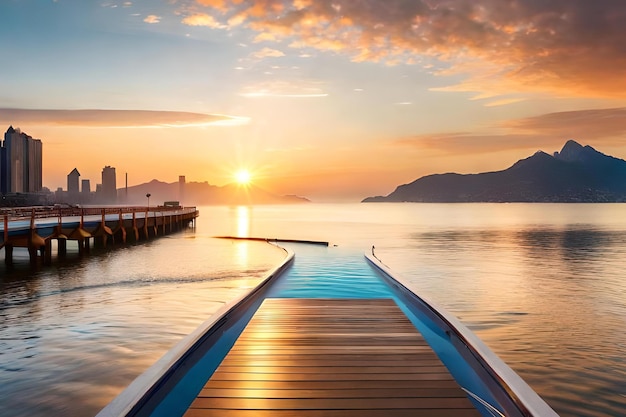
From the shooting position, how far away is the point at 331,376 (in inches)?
231

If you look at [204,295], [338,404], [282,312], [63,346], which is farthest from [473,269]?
[338,404]

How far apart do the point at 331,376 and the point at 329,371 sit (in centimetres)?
18

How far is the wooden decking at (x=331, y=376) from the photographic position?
4.97 meters

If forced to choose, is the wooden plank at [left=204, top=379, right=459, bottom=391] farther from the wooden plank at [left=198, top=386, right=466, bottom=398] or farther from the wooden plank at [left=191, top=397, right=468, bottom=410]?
the wooden plank at [left=191, top=397, right=468, bottom=410]

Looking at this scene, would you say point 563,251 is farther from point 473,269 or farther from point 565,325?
point 565,325

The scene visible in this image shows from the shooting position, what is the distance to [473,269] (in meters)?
27.4

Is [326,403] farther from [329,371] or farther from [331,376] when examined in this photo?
[329,371]

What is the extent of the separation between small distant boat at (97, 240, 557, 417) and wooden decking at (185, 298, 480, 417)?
12 mm

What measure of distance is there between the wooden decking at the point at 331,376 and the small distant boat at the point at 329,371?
0.04ft

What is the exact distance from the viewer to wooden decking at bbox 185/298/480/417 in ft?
16.3

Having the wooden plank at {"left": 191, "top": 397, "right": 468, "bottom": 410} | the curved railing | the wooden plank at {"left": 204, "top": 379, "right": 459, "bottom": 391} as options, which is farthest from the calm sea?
the wooden plank at {"left": 191, "top": 397, "right": 468, "bottom": 410}

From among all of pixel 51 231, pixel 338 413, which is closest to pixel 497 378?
pixel 338 413

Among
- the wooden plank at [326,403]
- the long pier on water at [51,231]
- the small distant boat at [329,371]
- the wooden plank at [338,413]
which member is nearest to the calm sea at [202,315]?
the long pier on water at [51,231]

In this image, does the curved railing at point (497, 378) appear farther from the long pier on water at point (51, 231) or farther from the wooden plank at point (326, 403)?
the long pier on water at point (51, 231)
